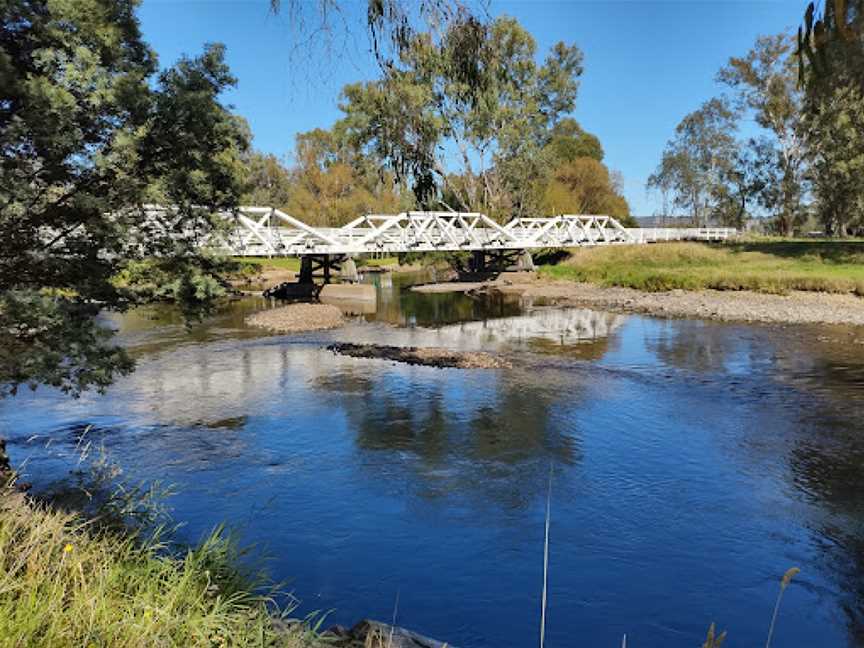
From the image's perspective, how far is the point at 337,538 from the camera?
27.6ft

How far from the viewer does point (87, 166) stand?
8.05 m

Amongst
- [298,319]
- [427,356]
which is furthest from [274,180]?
[427,356]

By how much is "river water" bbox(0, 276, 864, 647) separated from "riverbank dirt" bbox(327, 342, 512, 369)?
0.84 m

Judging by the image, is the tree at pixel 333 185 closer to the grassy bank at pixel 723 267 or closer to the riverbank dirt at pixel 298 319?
the grassy bank at pixel 723 267

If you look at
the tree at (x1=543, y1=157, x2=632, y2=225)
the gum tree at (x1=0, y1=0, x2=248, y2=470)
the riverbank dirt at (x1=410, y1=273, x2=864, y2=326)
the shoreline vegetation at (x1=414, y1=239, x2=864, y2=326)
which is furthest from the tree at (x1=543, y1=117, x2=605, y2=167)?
the gum tree at (x1=0, y1=0, x2=248, y2=470)

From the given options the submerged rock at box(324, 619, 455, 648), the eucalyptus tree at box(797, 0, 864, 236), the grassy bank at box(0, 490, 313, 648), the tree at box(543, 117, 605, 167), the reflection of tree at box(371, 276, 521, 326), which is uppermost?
the tree at box(543, 117, 605, 167)

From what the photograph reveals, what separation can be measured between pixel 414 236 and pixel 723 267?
2081cm

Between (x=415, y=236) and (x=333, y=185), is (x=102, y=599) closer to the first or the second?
(x=415, y=236)

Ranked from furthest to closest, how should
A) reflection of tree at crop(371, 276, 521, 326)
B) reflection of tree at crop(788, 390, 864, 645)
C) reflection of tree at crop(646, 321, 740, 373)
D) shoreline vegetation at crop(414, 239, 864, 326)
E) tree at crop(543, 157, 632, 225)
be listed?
tree at crop(543, 157, 632, 225)
reflection of tree at crop(371, 276, 521, 326)
shoreline vegetation at crop(414, 239, 864, 326)
reflection of tree at crop(646, 321, 740, 373)
reflection of tree at crop(788, 390, 864, 645)

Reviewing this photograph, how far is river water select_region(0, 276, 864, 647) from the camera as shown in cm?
700

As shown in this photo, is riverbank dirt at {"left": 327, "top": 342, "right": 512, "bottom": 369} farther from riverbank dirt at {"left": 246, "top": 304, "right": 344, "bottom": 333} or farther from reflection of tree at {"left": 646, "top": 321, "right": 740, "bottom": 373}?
reflection of tree at {"left": 646, "top": 321, "right": 740, "bottom": 373}

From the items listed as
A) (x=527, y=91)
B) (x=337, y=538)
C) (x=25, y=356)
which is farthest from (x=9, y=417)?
(x=527, y=91)

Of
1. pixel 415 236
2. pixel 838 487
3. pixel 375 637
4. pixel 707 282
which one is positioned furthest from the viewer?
pixel 415 236

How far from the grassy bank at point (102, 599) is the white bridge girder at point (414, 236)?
2206cm
